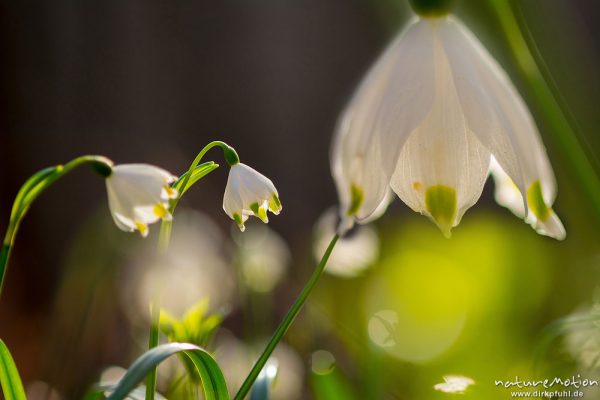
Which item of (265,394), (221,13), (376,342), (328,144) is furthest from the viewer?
(221,13)

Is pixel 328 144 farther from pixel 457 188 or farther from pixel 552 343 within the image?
pixel 457 188

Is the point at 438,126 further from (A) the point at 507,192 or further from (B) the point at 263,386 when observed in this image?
(B) the point at 263,386

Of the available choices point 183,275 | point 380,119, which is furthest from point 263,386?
point 183,275

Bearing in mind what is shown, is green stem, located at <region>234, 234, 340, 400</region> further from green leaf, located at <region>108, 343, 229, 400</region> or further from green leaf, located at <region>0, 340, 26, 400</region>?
green leaf, located at <region>0, 340, 26, 400</region>

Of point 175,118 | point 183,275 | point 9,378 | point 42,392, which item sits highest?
point 175,118

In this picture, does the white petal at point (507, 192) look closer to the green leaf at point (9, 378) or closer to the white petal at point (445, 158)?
the white petal at point (445, 158)

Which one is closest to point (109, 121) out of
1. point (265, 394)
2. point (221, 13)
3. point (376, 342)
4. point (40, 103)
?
point (40, 103)

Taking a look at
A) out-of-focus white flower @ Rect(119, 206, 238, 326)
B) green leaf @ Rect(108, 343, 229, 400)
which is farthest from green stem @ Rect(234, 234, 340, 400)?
out-of-focus white flower @ Rect(119, 206, 238, 326)
